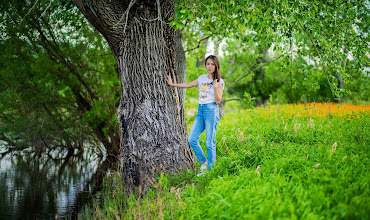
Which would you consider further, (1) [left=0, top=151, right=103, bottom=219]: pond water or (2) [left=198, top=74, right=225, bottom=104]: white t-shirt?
(1) [left=0, top=151, right=103, bottom=219]: pond water

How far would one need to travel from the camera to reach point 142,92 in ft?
16.6

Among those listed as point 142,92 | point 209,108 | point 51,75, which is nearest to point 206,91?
point 209,108

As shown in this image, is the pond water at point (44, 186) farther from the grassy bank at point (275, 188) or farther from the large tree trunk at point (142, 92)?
the large tree trunk at point (142, 92)

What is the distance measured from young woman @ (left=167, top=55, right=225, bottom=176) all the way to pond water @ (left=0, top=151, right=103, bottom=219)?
2.90m

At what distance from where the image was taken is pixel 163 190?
4.51 m

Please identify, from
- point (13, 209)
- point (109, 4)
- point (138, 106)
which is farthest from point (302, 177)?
point (13, 209)

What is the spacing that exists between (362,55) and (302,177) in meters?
3.95

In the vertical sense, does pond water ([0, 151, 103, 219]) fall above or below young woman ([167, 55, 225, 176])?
below

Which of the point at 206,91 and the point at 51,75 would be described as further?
the point at 51,75

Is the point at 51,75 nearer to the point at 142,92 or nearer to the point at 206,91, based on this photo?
the point at 142,92

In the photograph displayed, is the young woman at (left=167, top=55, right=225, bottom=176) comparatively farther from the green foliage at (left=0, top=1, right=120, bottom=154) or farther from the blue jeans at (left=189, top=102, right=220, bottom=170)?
the green foliage at (left=0, top=1, right=120, bottom=154)

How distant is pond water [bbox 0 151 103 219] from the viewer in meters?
6.20

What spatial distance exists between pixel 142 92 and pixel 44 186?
4.96 m

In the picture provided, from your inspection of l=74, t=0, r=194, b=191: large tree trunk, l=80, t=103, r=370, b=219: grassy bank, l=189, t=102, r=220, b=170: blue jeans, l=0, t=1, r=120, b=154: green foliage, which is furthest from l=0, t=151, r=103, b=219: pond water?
l=189, t=102, r=220, b=170: blue jeans
